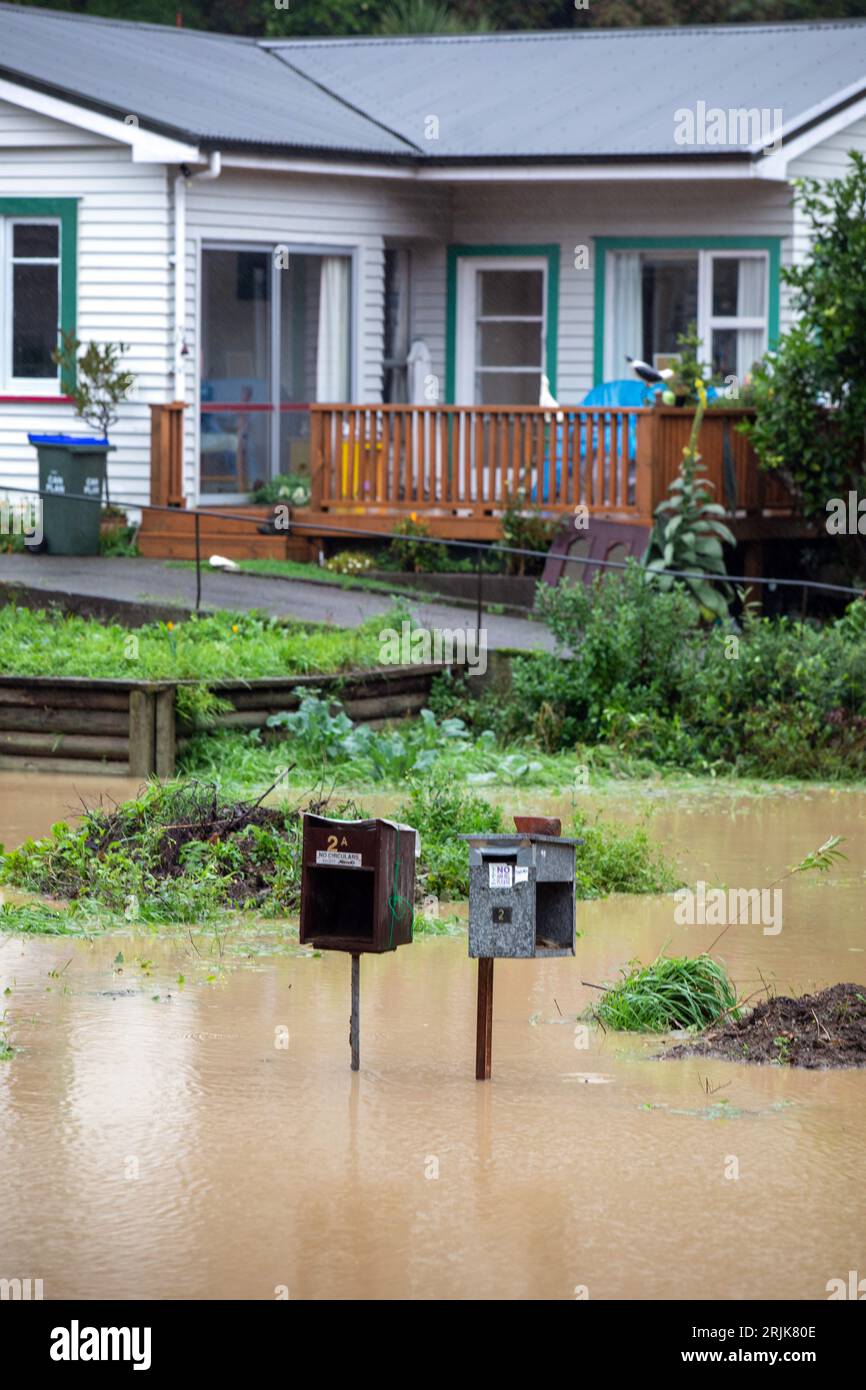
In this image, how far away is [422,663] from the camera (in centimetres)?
1627

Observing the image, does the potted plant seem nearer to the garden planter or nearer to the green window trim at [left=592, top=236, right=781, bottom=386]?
the garden planter

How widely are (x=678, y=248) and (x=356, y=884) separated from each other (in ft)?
52.9

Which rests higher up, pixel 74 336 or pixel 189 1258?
pixel 74 336

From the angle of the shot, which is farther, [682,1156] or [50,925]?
[50,925]

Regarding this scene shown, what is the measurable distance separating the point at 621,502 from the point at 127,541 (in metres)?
5.05


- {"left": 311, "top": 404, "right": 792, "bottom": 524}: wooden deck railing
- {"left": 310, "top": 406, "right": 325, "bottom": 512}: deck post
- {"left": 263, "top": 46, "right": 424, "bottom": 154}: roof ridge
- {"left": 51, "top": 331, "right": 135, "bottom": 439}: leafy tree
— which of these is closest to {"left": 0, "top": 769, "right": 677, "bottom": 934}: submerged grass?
{"left": 311, "top": 404, "right": 792, "bottom": 524}: wooden deck railing

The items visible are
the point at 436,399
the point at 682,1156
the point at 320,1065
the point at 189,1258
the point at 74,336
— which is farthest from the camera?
the point at 436,399

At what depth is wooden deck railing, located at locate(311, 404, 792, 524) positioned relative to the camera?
1938cm

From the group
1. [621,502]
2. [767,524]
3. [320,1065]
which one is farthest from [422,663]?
[320,1065]

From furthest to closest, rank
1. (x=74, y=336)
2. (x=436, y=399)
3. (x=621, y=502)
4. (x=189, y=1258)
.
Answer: (x=436, y=399) < (x=74, y=336) < (x=621, y=502) < (x=189, y=1258)

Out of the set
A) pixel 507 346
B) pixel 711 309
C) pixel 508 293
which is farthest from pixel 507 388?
pixel 711 309

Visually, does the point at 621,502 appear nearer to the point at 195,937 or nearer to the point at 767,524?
the point at 767,524

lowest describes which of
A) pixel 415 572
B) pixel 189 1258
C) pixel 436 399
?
pixel 189 1258

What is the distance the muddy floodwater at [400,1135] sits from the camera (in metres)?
6.09
